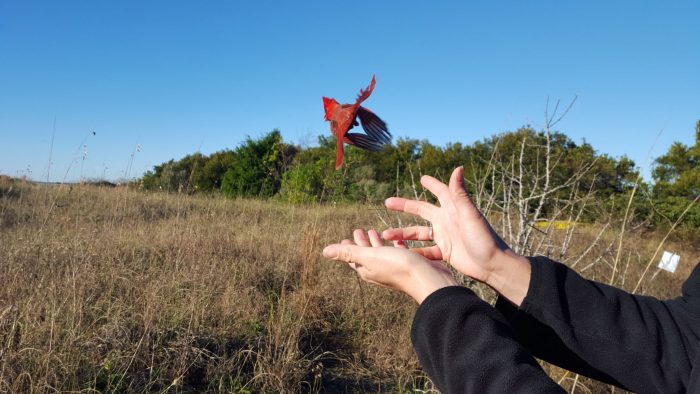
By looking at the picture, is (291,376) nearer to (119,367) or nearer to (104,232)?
(119,367)

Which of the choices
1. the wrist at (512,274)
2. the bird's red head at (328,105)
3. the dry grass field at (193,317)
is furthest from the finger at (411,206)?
the dry grass field at (193,317)

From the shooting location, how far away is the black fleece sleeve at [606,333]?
0.96 m

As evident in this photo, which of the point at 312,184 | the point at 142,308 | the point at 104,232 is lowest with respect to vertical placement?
the point at 142,308

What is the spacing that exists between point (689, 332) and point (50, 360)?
241cm

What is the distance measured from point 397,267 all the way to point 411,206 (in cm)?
28

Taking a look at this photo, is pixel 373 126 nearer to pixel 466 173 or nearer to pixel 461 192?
pixel 461 192

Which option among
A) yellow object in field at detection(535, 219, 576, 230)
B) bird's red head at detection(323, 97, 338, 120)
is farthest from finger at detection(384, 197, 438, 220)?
yellow object in field at detection(535, 219, 576, 230)

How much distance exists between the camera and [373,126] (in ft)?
2.93

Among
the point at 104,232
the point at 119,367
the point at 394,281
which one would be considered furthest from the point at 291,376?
the point at 104,232

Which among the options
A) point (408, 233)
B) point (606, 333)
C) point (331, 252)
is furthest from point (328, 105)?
point (606, 333)

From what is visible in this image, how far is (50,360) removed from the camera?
1984mm

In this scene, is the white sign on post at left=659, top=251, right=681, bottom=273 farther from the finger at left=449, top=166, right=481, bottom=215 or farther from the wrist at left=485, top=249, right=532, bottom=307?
the finger at left=449, top=166, right=481, bottom=215

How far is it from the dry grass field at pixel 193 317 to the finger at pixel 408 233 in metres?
1.25

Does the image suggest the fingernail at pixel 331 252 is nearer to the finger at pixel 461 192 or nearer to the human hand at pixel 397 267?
Answer: the human hand at pixel 397 267
